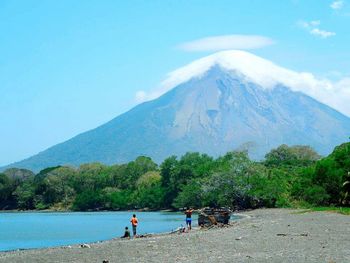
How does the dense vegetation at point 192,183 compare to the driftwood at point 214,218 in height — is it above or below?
above

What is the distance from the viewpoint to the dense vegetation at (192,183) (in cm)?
6656

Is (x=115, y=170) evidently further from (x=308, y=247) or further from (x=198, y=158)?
(x=308, y=247)

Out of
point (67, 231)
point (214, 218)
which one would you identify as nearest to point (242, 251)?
point (214, 218)

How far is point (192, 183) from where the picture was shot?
97000 mm

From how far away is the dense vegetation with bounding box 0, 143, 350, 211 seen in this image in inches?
2621

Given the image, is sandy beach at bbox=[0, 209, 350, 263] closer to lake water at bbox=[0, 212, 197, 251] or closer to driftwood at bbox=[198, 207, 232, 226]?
driftwood at bbox=[198, 207, 232, 226]

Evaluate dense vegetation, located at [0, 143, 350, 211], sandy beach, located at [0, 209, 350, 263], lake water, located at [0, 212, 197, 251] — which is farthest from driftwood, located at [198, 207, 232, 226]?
dense vegetation, located at [0, 143, 350, 211]

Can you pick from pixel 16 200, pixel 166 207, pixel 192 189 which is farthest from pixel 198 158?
pixel 16 200

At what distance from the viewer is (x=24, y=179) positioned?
12975 centimetres

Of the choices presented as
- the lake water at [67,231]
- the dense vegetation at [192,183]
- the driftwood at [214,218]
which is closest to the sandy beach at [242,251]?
the driftwood at [214,218]

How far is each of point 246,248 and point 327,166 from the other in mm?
43862

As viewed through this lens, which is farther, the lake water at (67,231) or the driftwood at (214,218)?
the driftwood at (214,218)

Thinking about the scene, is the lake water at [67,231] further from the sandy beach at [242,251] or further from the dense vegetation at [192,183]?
the sandy beach at [242,251]

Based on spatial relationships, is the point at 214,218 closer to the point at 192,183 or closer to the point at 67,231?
the point at 67,231
